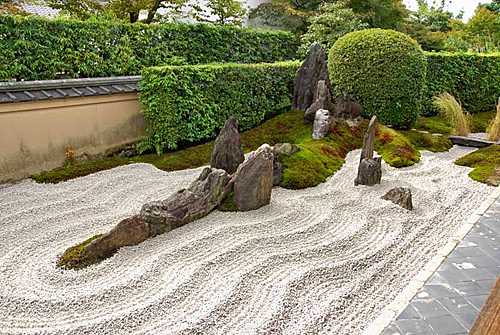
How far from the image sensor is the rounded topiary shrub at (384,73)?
360 inches

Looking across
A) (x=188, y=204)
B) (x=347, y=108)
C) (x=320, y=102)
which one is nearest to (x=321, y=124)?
(x=320, y=102)

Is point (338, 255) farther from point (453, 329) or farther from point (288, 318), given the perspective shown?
point (453, 329)

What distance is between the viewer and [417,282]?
11.9ft

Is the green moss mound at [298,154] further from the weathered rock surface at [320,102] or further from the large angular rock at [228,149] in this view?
the large angular rock at [228,149]

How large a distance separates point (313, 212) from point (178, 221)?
1662 mm

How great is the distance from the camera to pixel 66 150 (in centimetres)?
727

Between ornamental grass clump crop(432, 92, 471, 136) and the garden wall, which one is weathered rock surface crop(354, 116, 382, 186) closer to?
the garden wall

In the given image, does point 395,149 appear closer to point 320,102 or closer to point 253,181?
point 320,102

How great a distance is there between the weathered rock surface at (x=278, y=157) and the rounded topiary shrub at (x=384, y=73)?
3227 mm

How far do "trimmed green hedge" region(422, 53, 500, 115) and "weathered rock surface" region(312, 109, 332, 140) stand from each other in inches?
173

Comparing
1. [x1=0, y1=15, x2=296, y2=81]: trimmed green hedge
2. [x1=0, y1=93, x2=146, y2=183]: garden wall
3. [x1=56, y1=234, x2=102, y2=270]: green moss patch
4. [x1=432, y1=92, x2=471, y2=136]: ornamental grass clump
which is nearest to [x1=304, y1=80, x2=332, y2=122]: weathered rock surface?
[x1=0, y1=15, x2=296, y2=81]: trimmed green hedge

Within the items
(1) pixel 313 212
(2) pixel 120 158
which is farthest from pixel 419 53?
(2) pixel 120 158

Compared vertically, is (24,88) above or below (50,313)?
above

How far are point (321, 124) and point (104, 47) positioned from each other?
439 centimetres
